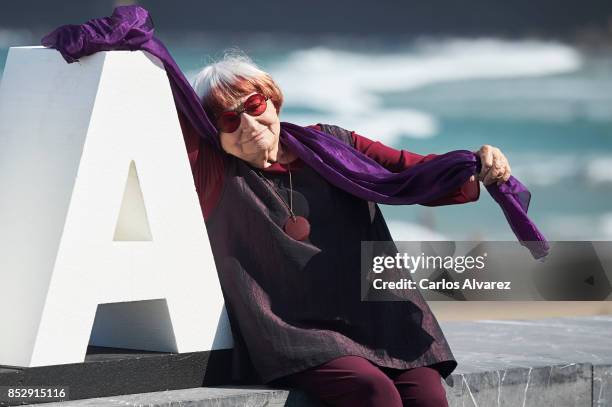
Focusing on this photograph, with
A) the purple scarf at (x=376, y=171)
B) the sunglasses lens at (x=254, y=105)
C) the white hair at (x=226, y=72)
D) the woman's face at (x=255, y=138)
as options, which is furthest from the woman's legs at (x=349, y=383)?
the white hair at (x=226, y=72)

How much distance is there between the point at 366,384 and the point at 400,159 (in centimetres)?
67

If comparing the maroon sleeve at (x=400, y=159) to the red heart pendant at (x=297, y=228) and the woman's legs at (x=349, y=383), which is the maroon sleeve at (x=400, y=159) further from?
the woman's legs at (x=349, y=383)

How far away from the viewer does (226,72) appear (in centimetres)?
299

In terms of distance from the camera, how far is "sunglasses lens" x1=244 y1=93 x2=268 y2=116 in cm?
295

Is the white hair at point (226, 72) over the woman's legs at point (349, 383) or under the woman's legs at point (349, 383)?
over

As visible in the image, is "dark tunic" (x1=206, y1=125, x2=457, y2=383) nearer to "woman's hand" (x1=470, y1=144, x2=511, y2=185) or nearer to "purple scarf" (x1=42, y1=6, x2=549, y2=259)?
"purple scarf" (x1=42, y1=6, x2=549, y2=259)

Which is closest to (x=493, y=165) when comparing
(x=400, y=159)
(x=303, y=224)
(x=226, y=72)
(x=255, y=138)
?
(x=400, y=159)

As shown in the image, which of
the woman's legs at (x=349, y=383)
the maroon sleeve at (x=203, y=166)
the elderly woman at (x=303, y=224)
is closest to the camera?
the woman's legs at (x=349, y=383)

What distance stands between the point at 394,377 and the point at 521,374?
58 centimetres

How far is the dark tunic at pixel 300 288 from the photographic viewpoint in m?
2.88

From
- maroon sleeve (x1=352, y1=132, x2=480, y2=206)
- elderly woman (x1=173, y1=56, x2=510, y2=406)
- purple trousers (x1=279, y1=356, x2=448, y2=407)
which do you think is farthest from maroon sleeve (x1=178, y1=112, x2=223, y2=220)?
purple trousers (x1=279, y1=356, x2=448, y2=407)

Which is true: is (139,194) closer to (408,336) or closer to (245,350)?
(245,350)

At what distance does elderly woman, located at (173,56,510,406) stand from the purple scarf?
0.14 feet

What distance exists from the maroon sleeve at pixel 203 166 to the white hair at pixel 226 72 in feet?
0.32
